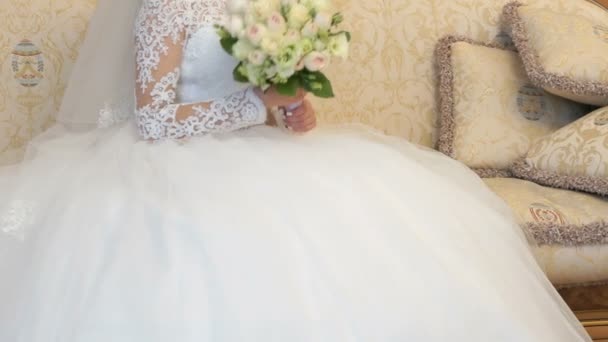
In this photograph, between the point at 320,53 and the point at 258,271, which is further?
the point at 320,53

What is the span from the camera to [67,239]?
1.06m

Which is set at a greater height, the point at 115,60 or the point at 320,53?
the point at 320,53

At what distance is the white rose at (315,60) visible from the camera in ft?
3.84

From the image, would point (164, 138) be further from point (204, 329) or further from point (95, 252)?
point (204, 329)

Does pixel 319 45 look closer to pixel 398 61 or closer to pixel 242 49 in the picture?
pixel 242 49

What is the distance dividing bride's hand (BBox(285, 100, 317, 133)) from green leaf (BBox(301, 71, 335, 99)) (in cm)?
18

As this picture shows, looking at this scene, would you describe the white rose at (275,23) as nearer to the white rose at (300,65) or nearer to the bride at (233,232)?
the white rose at (300,65)

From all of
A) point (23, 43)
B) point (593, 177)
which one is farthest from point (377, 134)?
point (23, 43)

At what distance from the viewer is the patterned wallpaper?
1851 millimetres

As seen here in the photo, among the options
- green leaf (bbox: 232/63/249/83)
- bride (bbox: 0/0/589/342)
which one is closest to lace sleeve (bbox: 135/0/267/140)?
bride (bbox: 0/0/589/342)

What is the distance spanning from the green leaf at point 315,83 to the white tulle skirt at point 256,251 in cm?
13

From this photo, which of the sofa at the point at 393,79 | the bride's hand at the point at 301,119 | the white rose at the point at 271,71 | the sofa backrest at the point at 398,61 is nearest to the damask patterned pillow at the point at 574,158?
the sofa at the point at 393,79

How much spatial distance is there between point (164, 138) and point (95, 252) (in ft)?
1.35

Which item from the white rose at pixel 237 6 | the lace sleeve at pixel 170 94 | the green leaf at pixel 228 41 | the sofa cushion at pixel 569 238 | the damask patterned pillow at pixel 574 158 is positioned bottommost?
the sofa cushion at pixel 569 238
